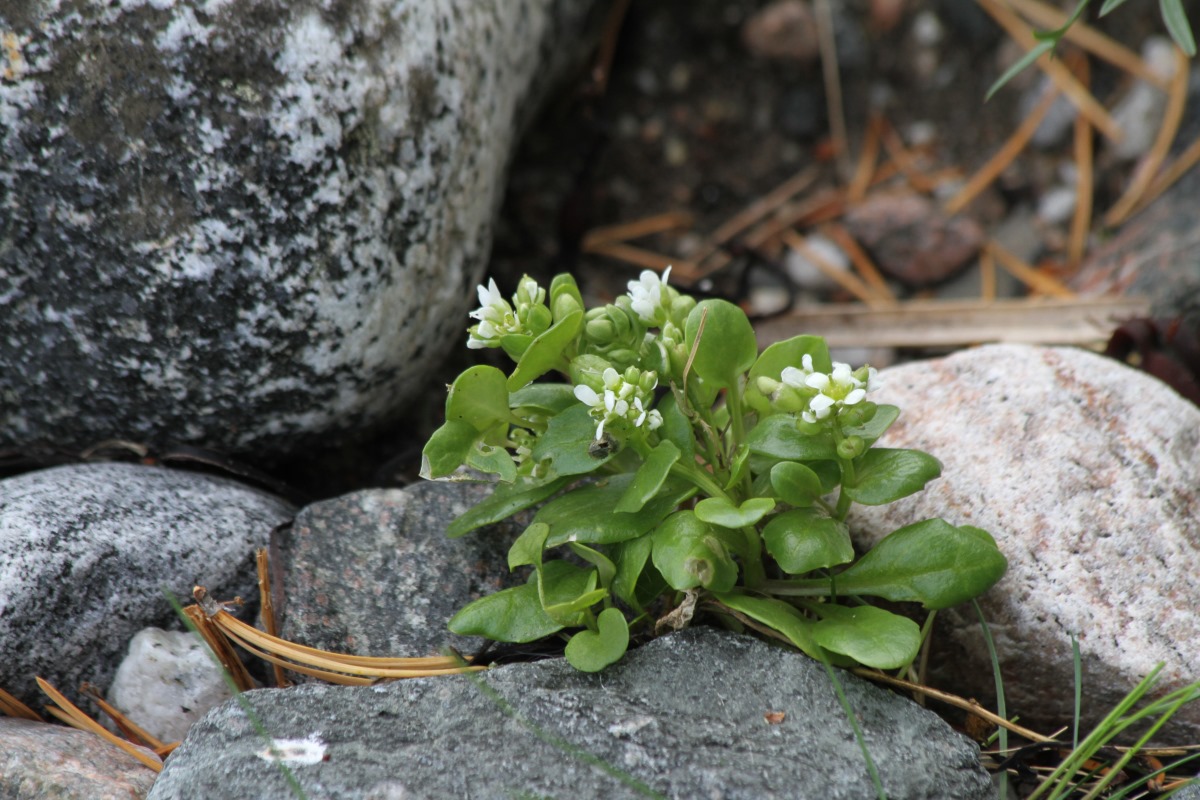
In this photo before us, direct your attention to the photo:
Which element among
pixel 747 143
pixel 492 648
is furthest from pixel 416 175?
pixel 747 143

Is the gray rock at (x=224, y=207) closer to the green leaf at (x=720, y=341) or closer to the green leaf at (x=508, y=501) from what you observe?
the green leaf at (x=508, y=501)

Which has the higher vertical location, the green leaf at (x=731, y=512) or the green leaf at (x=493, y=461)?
the green leaf at (x=493, y=461)

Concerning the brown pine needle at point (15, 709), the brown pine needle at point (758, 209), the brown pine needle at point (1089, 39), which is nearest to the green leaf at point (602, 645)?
the brown pine needle at point (15, 709)

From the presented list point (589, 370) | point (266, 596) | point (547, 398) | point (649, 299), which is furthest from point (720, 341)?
point (266, 596)

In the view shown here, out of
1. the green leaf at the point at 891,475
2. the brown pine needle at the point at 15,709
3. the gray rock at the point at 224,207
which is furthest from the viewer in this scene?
the gray rock at the point at 224,207

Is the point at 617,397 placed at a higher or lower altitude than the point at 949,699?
higher

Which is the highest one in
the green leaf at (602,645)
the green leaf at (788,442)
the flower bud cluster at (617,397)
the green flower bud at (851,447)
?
the flower bud cluster at (617,397)

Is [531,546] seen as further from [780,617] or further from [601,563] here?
[780,617]
